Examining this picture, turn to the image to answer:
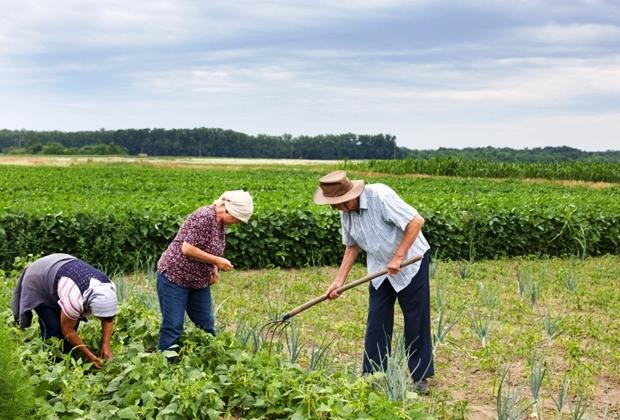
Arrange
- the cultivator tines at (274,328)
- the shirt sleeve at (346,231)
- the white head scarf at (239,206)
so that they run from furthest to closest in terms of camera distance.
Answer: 1. the shirt sleeve at (346,231)
2. the cultivator tines at (274,328)
3. the white head scarf at (239,206)

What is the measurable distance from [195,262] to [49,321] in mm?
1072

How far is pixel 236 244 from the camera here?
39.8ft

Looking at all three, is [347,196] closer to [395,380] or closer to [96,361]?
[395,380]

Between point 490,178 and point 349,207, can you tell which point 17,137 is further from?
point 349,207

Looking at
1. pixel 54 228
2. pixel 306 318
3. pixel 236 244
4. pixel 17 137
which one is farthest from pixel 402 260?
pixel 17 137

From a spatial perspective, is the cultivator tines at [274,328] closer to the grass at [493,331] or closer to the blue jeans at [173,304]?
the grass at [493,331]

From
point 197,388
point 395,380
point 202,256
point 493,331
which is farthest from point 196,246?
point 493,331

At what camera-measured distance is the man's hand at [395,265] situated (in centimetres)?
564

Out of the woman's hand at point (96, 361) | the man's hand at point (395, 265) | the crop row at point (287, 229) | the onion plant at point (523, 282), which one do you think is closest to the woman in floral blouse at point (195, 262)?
the woman's hand at point (96, 361)

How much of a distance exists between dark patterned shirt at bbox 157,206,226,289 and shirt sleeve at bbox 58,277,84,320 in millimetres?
785

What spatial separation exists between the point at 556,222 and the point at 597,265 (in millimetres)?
1667

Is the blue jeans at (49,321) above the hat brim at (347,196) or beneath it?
beneath

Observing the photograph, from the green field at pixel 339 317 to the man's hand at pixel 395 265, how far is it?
685 mm

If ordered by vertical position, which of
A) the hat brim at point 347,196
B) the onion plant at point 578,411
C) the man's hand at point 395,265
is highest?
the hat brim at point 347,196
